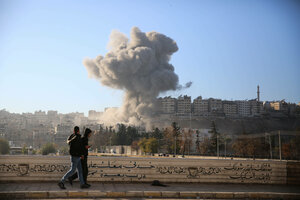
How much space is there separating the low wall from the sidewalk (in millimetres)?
254

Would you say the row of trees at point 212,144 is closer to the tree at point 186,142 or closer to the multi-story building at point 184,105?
the tree at point 186,142

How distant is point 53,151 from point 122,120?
6207 centimetres

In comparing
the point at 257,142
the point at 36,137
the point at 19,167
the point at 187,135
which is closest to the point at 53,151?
the point at 187,135

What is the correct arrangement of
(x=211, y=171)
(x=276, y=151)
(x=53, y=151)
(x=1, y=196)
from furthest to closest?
(x=53, y=151)
(x=276, y=151)
(x=211, y=171)
(x=1, y=196)

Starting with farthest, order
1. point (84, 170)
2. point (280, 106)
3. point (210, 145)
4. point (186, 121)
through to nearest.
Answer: point (280, 106) → point (186, 121) → point (210, 145) → point (84, 170)

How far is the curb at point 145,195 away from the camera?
693 cm

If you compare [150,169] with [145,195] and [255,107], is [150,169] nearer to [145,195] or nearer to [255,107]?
[145,195]

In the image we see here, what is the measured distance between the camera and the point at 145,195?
740 centimetres

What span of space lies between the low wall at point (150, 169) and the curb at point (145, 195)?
151cm

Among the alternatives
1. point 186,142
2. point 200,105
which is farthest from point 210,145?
point 200,105

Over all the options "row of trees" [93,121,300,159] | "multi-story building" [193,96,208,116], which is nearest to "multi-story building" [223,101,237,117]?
"multi-story building" [193,96,208,116]

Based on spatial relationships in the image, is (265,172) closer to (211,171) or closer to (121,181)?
(211,171)

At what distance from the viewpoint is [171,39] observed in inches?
4469

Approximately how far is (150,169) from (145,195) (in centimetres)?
168
